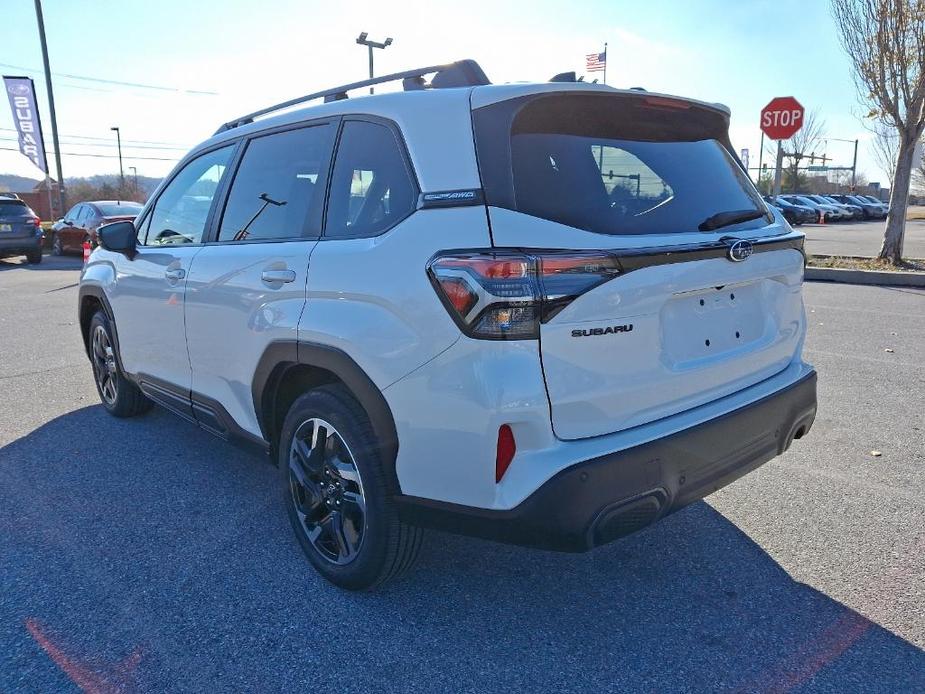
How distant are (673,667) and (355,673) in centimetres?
104

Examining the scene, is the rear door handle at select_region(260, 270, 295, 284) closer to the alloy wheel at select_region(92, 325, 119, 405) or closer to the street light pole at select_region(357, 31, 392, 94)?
the alloy wheel at select_region(92, 325, 119, 405)

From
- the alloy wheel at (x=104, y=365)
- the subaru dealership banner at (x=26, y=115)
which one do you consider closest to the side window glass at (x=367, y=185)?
the alloy wheel at (x=104, y=365)

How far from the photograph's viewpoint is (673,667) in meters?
2.32

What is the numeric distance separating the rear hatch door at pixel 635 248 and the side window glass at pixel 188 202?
1894 mm

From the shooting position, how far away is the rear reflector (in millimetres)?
2113

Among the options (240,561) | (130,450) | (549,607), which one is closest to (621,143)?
(549,607)

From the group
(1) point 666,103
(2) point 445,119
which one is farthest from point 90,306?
(1) point 666,103

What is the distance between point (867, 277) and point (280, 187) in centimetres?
1225

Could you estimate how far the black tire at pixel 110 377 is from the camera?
486 centimetres

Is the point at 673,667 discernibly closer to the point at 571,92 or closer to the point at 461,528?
the point at 461,528

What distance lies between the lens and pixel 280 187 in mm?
3160

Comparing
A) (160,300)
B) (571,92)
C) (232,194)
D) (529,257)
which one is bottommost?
(160,300)

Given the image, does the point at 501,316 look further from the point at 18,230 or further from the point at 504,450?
the point at 18,230

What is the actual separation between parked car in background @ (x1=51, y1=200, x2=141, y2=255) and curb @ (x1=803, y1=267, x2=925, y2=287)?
14129mm
